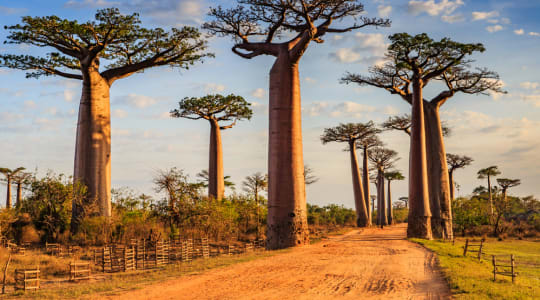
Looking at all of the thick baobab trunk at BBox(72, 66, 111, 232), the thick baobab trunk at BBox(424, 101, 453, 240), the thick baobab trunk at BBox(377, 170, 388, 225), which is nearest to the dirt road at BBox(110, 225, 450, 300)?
the thick baobab trunk at BBox(72, 66, 111, 232)

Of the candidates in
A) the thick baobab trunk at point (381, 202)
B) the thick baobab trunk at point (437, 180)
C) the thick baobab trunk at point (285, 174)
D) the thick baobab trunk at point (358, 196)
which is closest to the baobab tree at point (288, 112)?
the thick baobab trunk at point (285, 174)

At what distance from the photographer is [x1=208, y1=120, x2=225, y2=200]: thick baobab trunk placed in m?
26.2

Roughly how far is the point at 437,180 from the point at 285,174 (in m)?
10.6

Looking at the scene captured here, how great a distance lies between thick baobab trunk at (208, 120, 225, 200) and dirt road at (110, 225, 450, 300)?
47.3 ft

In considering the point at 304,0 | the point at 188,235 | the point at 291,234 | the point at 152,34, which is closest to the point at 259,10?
the point at 304,0

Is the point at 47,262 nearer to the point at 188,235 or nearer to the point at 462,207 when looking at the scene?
the point at 188,235

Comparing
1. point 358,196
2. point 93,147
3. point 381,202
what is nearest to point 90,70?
point 93,147

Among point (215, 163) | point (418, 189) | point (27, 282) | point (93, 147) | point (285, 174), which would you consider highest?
point (215, 163)

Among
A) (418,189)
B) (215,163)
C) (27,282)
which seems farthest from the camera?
(215,163)

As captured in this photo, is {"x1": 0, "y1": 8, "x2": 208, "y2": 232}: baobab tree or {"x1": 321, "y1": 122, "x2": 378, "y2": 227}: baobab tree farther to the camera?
{"x1": 321, "y1": 122, "x2": 378, "y2": 227}: baobab tree

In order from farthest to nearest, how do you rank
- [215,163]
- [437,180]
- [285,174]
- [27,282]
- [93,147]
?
[215,163] → [437,180] → [93,147] → [285,174] → [27,282]

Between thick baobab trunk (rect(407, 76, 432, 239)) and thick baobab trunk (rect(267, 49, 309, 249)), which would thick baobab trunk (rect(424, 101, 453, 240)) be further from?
thick baobab trunk (rect(267, 49, 309, 249))

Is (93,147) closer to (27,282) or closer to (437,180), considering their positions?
(27,282)

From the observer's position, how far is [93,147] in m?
16.7
